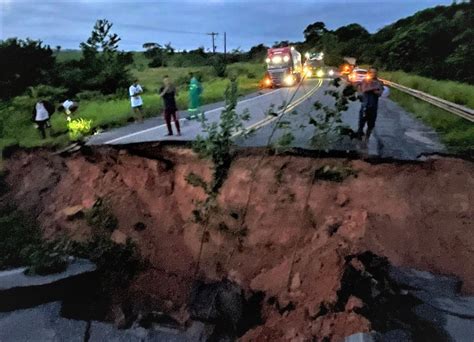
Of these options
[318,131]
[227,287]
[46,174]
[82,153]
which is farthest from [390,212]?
[46,174]

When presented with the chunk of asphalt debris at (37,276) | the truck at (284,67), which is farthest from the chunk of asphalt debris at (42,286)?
the truck at (284,67)

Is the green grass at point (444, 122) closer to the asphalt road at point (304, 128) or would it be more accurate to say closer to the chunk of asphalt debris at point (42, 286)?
the asphalt road at point (304, 128)

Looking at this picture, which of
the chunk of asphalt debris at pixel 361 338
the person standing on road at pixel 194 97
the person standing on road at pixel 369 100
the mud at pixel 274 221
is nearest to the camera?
the chunk of asphalt debris at pixel 361 338

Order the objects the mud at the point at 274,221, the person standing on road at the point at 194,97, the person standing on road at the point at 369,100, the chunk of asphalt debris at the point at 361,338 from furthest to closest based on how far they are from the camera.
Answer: the person standing on road at the point at 194,97 → the person standing on road at the point at 369,100 → the mud at the point at 274,221 → the chunk of asphalt debris at the point at 361,338

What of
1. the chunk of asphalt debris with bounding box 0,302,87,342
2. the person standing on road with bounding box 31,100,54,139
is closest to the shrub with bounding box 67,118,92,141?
the person standing on road with bounding box 31,100,54,139

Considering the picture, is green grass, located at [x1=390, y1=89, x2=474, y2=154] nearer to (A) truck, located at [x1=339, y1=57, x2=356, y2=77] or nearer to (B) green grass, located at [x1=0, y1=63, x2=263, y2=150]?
(A) truck, located at [x1=339, y1=57, x2=356, y2=77]

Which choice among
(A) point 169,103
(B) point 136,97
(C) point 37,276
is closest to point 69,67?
(B) point 136,97

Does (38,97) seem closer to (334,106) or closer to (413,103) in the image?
(334,106)
